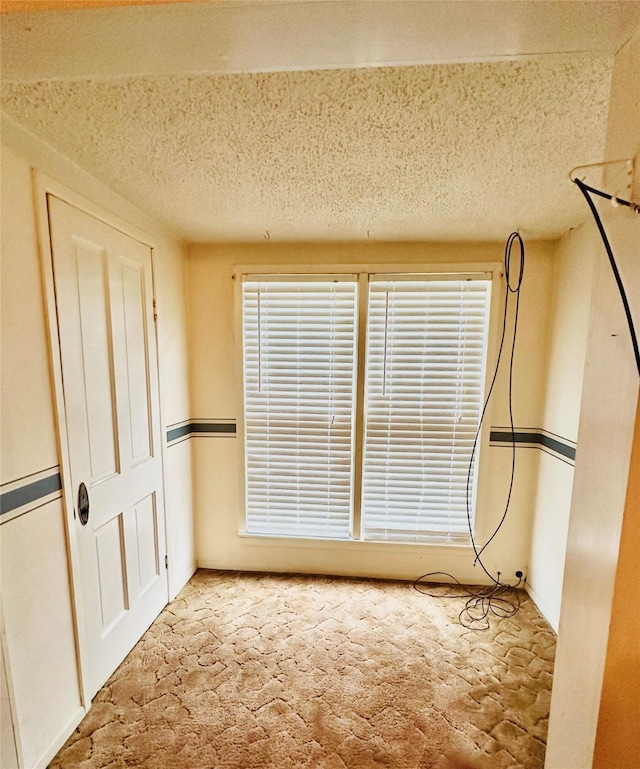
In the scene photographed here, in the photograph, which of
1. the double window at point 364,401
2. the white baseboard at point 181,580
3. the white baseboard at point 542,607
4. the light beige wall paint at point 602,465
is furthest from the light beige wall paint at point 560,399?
the white baseboard at point 181,580

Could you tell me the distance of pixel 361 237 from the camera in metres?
2.08

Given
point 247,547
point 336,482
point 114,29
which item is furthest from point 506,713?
point 114,29

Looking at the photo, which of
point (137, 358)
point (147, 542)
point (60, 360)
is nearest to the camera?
point (60, 360)

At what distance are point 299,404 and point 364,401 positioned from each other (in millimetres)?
460

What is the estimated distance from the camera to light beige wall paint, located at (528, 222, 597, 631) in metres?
1.77

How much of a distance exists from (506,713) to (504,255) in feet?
7.93

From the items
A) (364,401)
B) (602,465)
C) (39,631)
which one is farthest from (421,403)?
(39,631)

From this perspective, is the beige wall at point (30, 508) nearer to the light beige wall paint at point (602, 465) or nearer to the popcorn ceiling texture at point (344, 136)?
the popcorn ceiling texture at point (344, 136)

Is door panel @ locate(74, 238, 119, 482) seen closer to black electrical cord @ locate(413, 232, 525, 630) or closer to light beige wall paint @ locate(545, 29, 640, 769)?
light beige wall paint @ locate(545, 29, 640, 769)

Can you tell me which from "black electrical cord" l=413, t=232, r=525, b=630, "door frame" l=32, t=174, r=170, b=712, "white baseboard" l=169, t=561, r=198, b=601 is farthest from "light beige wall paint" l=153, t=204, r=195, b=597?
"black electrical cord" l=413, t=232, r=525, b=630

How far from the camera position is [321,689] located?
1530 millimetres

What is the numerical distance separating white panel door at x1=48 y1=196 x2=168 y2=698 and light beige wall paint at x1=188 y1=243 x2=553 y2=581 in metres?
0.44

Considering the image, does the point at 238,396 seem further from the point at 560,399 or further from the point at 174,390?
the point at 560,399

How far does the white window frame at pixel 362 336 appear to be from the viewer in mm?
2100
